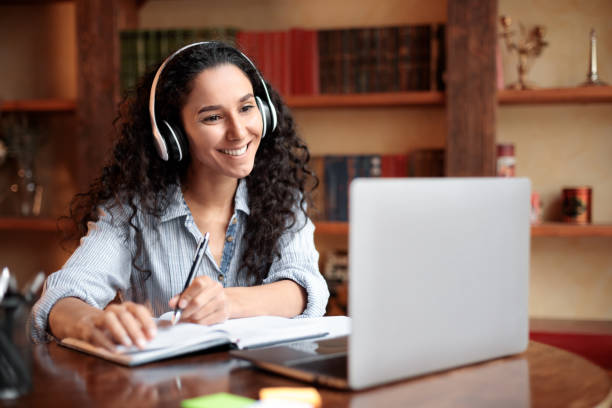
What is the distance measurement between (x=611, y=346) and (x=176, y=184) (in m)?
1.63

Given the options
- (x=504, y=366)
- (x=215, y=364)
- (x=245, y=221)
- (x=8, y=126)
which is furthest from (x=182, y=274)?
(x=8, y=126)

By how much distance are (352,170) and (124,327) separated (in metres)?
1.78

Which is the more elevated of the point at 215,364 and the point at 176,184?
the point at 176,184

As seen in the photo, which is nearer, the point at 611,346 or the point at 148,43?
the point at 611,346

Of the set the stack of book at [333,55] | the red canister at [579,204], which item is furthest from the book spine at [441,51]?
the red canister at [579,204]

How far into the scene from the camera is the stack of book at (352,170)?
2639 mm

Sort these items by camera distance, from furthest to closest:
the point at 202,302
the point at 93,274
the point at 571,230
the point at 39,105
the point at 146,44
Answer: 1. the point at 39,105
2. the point at 146,44
3. the point at 571,230
4. the point at 93,274
5. the point at 202,302

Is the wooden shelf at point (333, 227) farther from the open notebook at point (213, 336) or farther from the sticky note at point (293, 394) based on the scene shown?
the sticky note at point (293, 394)

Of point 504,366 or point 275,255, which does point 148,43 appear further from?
point 504,366

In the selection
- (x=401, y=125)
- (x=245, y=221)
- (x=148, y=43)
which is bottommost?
(x=245, y=221)

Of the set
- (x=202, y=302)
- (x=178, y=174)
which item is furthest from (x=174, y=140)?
(x=202, y=302)

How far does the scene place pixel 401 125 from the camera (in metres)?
2.81

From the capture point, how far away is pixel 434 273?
84 centimetres

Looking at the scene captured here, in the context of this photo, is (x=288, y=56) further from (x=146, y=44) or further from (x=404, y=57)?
(x=146, y=44)
